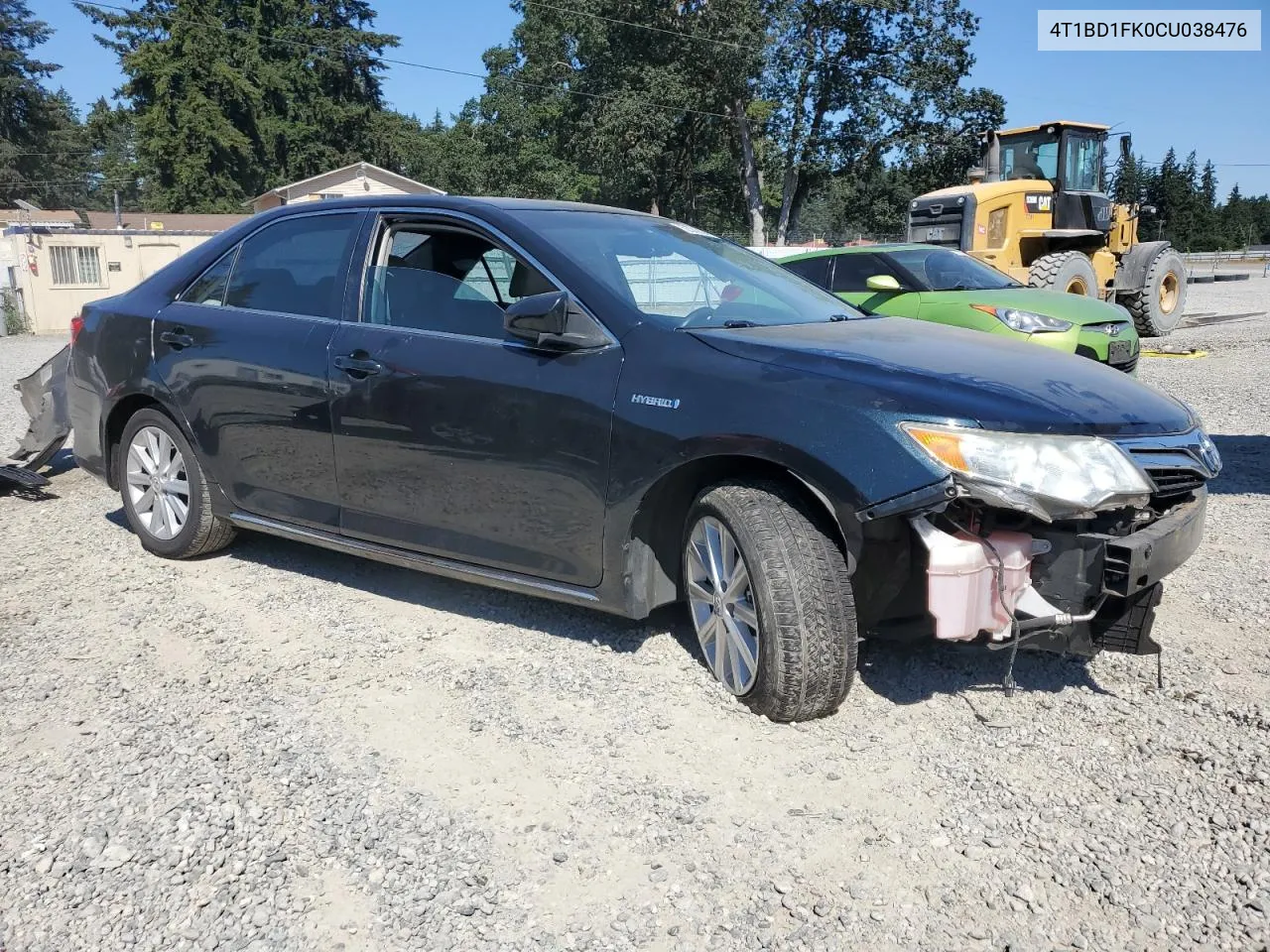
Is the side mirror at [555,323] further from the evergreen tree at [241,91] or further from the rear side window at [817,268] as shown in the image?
the evergreen tree at [241,91]

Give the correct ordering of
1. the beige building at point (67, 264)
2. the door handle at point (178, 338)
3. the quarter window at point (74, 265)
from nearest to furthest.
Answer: the door handle at point (178, 338) → the beige building at point (67, 264) → the quarter window at point (74, 265)

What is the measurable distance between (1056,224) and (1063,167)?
878 millimetres

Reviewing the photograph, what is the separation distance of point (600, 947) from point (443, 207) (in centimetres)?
293

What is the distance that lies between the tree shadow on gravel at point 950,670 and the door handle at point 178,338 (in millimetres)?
3300

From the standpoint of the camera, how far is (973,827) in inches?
111

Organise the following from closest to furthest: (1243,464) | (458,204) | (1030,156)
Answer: (458,204)
(1243,464)
(1030,156)

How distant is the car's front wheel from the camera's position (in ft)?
10.5

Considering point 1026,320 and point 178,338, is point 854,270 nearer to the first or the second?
point 1026,320

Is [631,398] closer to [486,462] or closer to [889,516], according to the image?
[486,462]

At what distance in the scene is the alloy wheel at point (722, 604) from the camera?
3.38 meters

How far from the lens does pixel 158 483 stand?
16.7ft

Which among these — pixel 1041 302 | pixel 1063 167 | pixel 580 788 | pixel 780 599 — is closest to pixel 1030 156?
pixel 1063 167

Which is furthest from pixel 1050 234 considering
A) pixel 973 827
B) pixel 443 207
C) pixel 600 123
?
pixel 600 123

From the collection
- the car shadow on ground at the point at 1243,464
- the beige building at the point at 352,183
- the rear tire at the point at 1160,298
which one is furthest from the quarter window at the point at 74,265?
the car shadow on ground at the point at 1243,464
